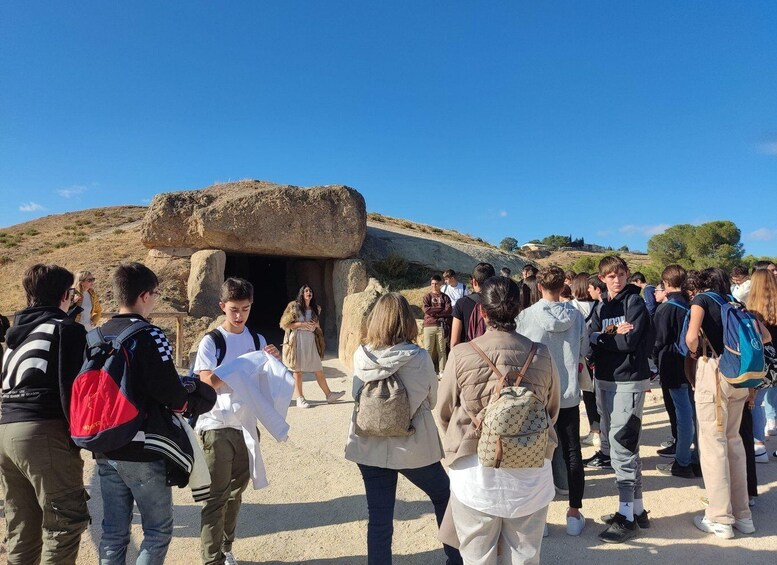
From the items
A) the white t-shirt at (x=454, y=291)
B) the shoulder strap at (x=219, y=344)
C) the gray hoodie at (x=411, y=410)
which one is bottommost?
the gray hoodie at (x=411, y=410)

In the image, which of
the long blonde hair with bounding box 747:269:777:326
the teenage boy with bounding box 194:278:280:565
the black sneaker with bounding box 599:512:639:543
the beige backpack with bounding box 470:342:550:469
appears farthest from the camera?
the long blonde hair with bounding box 747:269:777:326

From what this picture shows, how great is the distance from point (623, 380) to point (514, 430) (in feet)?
6.00

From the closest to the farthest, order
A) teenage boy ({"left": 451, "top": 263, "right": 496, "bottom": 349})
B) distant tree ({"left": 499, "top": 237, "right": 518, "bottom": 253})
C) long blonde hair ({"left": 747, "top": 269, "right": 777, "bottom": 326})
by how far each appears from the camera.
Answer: long blonde hair ({"left": 747, "top": 269, "right": 777, "bottom": 326}) → teenage boy ({"left": 451, "top": 263, "right": 496, "bottom": 349}) → distant tree ({"left": 499, "top": 237, "right": 518, "bottom": 253})

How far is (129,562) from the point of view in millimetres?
3158

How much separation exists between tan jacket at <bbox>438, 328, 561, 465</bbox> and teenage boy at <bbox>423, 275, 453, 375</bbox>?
204 inches

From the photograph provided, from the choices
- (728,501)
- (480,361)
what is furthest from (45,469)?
(728,501)

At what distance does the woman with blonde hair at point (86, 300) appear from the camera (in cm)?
549

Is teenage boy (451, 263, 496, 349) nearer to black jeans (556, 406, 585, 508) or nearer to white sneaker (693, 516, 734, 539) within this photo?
black jeans (556, 406, 585, 508)

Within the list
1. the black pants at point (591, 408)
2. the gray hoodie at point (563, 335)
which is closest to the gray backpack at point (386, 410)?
the gray hoodie at point (563, 335)

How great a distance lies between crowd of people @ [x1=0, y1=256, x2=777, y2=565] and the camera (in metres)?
2.27

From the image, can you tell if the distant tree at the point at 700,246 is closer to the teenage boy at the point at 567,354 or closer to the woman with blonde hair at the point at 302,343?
the woman with blonde hair at the point at 302,343

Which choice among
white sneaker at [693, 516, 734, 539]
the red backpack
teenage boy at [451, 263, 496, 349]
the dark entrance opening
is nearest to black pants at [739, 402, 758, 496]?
white sneaker at [693, 516, 734, 539]

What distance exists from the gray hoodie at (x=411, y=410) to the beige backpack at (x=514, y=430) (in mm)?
505

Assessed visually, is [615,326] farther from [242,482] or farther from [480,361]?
[242,482]
